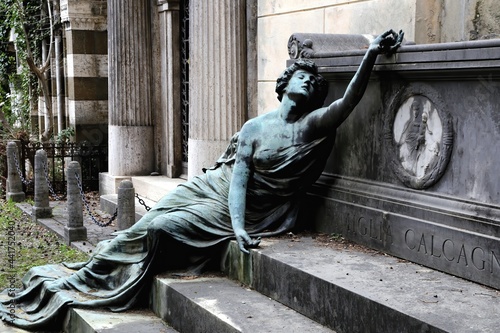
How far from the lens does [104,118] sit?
54.5 feet

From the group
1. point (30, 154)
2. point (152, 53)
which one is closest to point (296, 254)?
point (152, 53)

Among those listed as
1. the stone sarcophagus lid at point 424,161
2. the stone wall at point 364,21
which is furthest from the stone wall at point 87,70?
the stone sarcophagus lid at point 424,161

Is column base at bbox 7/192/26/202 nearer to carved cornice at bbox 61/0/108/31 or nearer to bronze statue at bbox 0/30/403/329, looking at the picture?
carved cornice at bbox 61/0/108/31

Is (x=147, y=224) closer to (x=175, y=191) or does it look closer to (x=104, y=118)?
(x=175, y=191)

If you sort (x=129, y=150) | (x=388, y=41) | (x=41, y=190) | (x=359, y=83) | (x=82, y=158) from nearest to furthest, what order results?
(x=388, y=41)
(x=359, y=83)
(x=41, y=190)
(x=129, y=150)
(x=82, y=158)

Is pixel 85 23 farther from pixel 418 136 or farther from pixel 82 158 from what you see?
pixel 418 136

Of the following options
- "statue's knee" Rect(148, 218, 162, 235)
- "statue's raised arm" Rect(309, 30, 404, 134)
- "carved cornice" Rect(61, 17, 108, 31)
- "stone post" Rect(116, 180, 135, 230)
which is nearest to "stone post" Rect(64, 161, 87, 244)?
"stone post" Rect(116, 180, 135, 230)

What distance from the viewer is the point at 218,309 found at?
500 cm

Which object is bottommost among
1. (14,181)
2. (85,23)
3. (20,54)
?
(14,181)

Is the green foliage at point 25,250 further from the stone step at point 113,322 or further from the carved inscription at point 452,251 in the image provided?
the carved inscription at point 452,251

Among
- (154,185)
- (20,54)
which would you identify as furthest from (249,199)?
(20,54)

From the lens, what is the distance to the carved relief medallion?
4809mm

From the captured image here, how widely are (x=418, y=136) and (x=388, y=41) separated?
0.69 m

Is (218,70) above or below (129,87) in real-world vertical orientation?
above
